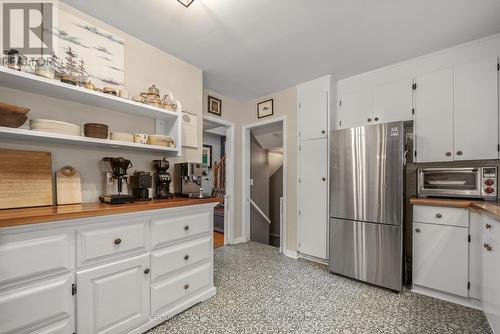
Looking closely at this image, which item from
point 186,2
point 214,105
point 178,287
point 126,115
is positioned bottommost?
point 178,287

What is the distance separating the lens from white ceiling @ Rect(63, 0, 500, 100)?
163cm

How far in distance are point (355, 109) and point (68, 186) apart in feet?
10.2

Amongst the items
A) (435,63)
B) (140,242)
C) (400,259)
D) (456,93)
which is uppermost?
(435,63)

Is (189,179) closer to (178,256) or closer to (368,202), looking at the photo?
(178,256)

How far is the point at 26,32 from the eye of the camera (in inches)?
58.7

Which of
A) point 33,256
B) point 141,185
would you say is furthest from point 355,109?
point 33,256

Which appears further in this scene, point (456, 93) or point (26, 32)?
point (456, 93)

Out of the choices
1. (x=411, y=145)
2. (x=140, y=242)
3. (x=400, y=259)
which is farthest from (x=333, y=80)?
(x=140, y=242)

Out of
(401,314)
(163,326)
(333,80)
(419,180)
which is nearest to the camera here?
(163,326)

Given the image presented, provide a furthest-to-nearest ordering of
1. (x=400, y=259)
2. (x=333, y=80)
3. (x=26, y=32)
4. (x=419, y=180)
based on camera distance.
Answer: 1. (x=333, y=80)
2. (x=419, y=180)
3. (x=400, y=259)
4. (x=26, y=32)

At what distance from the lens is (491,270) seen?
1.49 metres

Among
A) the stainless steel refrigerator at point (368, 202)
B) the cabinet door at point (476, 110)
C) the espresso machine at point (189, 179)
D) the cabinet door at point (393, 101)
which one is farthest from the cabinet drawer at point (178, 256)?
the cabinet door at point (476, 110)

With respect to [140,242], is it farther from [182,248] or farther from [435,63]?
[435,63]

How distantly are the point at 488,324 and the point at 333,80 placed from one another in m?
2.77
